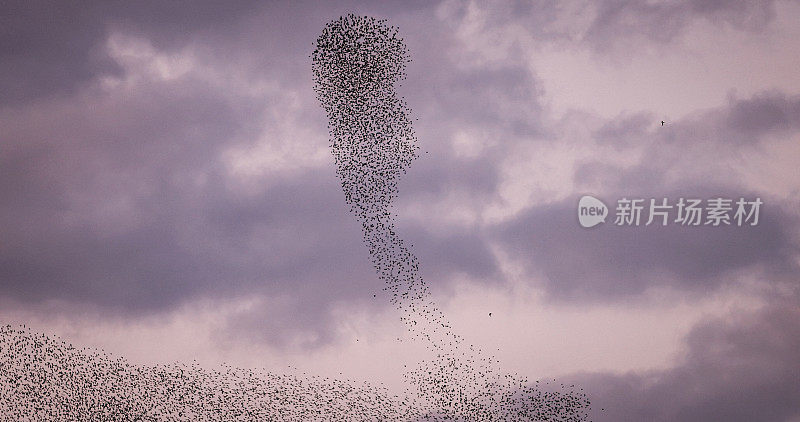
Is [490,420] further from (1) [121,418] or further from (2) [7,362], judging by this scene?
(2) [7,362]

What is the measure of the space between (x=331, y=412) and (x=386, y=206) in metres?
10.8

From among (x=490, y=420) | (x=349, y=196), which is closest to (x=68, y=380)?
(x=349, y=196)

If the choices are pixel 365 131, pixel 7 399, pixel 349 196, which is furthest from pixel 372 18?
pixel 7 399

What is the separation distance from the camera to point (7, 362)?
Answer: 33344mm

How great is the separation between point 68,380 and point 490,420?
18.9 metres

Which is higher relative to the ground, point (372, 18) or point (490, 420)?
point (372, 18)

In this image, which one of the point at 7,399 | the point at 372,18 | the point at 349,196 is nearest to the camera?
the point at 372,18

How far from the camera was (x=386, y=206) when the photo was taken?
30359 mm

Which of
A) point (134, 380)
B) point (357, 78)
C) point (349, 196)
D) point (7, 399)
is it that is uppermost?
point (357, 78)

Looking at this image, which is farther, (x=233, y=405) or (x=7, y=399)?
(x=233, y=405)

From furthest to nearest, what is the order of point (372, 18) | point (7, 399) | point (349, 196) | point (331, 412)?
point (331, 412) → point (7, 399) → point (349, 196) → point (372, 18)

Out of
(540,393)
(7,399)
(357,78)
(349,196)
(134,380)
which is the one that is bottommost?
(7,399)

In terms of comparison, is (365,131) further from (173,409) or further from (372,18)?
(173,409)

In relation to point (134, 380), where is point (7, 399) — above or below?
below
